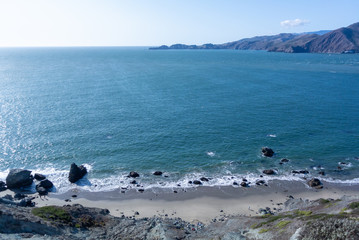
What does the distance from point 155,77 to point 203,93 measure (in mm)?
52315

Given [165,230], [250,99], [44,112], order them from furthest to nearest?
[250,99] < [44,112] < [165,230]

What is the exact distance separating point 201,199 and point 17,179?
40.0 m

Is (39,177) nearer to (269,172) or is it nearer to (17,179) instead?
(17,179)

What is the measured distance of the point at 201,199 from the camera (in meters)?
52.4

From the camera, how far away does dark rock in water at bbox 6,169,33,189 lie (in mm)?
54750

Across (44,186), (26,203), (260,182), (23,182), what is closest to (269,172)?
(260,182)

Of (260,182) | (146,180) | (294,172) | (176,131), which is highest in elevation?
(176,131)

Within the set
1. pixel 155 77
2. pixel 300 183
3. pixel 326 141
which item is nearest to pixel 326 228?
pixel 300 183

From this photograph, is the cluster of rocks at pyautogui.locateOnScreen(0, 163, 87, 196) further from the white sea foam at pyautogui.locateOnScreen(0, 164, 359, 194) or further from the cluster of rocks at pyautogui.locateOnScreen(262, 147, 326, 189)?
the cluster of rocks at pyautogui.locateOnScreen(262, 147, 326, 189)

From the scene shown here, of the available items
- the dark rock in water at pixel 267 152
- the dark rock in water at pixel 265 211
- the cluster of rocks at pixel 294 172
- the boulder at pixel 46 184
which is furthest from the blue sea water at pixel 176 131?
the dark rock in water at pixel 265 211

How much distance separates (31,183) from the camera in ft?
185

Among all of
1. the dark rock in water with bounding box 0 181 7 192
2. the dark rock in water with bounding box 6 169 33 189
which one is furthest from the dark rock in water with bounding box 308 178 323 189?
the dark rock in water with bounding box 0 181 7 192

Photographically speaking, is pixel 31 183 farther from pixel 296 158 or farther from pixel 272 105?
pixel 272 105

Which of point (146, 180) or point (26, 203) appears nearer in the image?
point (26, 203)
